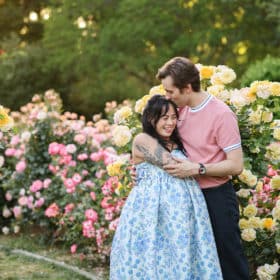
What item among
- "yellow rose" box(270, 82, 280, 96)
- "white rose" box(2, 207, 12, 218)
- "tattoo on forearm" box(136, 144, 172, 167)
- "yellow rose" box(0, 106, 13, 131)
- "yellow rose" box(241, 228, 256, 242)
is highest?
"yellow rose" box(270, 82, 280, 96)

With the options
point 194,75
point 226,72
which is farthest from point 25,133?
point 194,75

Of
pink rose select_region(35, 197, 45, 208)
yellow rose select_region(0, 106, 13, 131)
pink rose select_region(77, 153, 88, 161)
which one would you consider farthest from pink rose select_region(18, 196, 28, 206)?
yellow rose select_region(0, 106, 13, 131)

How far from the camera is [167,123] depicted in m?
3.58

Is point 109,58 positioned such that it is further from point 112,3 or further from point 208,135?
point 208,135

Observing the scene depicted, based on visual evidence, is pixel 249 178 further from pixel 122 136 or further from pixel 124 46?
pixel 124 46

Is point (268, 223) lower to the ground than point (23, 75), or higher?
lower

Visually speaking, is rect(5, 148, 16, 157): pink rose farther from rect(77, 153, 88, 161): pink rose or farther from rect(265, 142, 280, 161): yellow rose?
rect(265, 142, 280, 161): yellow rose

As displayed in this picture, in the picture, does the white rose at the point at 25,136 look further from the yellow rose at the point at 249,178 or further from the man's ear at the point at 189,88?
the man's ear at the point at 189,88

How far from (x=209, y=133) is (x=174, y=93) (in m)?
0.28

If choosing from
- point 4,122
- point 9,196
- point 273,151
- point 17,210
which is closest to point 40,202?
point 17,210

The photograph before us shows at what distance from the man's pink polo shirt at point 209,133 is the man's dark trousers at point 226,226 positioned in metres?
0.06

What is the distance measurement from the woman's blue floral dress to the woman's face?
8.3 inches

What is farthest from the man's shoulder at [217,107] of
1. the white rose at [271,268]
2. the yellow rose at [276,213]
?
the white rose at [271,268]

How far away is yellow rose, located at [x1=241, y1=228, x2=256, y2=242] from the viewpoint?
4.21m
